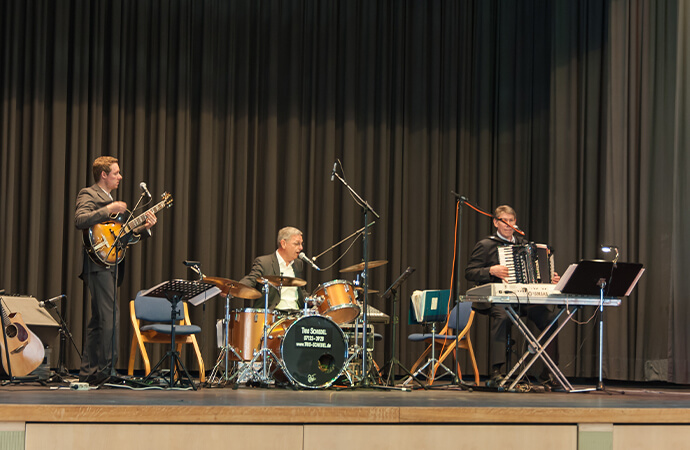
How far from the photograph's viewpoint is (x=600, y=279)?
5.68m

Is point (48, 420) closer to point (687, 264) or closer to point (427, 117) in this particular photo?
point (687, 264)

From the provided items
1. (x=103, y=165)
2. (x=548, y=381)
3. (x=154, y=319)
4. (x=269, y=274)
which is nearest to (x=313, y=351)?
(x=269, y=274)

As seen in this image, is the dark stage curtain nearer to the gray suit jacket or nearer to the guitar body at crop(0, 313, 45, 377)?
the guitar body at crop(0, 313, 45, 377)

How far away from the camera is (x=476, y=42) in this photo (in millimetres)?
8836

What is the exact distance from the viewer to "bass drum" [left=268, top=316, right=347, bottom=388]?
20.4 feet

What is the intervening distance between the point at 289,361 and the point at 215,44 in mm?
3639

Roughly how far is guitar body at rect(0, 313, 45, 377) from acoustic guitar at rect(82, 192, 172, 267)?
98cm

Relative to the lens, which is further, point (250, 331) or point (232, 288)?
point (250, 331)

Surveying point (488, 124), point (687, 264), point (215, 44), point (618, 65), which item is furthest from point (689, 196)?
point (215, 44)

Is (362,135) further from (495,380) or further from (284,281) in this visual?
(495,380)

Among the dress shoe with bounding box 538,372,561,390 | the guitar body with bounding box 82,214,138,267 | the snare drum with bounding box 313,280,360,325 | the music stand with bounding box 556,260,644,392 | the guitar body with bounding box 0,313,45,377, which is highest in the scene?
the guitar body with bounding box 82,214,138,267

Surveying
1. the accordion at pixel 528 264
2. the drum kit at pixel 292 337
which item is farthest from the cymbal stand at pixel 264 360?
the accordion at pixel 528 264

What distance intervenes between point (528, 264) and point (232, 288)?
2.21 metres

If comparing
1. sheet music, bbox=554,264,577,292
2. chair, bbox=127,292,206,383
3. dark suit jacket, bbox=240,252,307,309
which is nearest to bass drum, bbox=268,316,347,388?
dark suit jacket, bbox=240,252,307,309
